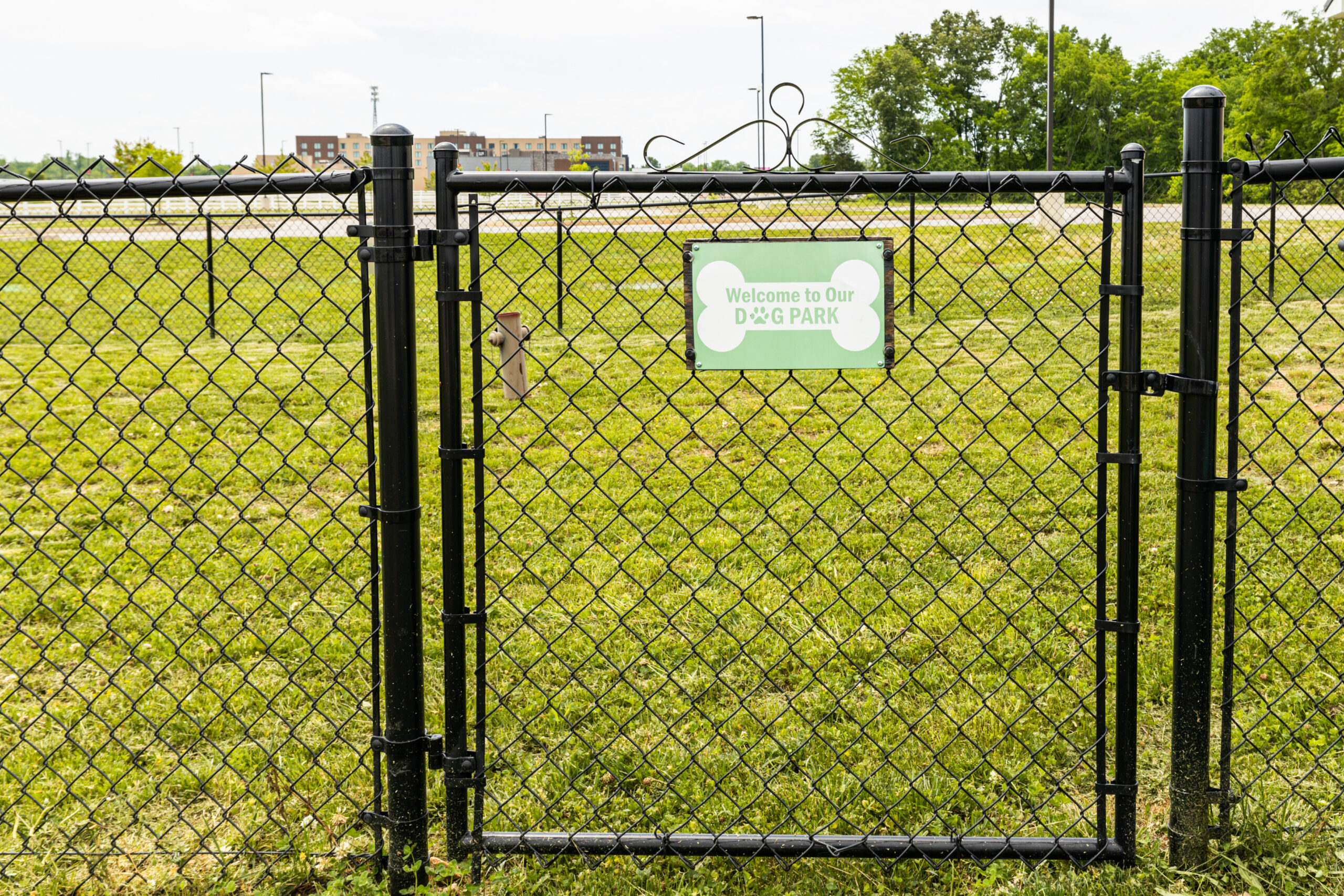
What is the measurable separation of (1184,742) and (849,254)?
1295mm

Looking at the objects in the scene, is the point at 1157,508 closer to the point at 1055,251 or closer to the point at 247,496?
the point at 247,496

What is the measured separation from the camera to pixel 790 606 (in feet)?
14.1

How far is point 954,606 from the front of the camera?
14.1ft

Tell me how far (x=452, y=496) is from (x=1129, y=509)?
1424 mm

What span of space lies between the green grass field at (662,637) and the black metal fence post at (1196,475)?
0.47 feet

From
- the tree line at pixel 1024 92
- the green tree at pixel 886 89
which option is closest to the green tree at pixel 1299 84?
the tree line at pixel 1024 92

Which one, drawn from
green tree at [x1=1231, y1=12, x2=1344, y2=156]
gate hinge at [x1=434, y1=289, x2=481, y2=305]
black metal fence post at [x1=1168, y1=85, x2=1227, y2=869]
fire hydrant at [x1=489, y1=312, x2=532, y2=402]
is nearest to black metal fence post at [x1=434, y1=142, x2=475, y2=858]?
gate hinge at [x1=434, y1=289, x2=481, y2=305]

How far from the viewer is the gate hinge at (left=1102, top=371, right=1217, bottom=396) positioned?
2223 millimetres

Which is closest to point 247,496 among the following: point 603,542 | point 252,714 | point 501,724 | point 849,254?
point 603,542

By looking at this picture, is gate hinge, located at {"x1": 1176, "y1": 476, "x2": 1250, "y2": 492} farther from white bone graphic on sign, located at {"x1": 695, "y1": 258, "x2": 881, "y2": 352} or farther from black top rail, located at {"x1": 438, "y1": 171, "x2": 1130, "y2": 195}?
white bone graphic on sign, located at {"x1": 695, "y1": 258, "x2": 881, "y2": 352}

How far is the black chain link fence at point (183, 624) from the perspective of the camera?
2.58 metres

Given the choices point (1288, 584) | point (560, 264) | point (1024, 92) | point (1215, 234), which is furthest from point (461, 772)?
point (1024, 92)

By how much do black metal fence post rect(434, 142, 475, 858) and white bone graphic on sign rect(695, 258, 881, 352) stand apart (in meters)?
0.50

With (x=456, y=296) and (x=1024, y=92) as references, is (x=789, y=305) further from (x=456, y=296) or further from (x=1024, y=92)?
(x=1024, y=92)
